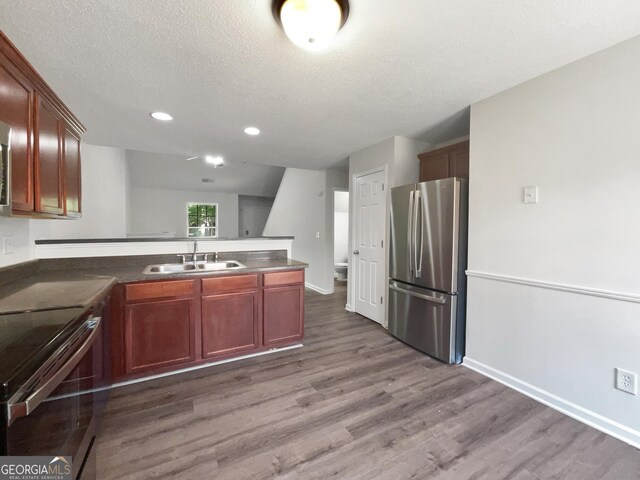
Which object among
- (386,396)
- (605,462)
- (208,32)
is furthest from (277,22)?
(605,462)

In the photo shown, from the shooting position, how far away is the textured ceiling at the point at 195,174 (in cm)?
648

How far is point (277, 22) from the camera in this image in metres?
1.47

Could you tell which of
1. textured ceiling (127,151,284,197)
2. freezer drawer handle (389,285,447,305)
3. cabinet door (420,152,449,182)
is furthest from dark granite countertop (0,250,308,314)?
textured ceiling (127,151,284,197)

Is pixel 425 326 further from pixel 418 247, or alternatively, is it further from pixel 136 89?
pixel 136 89

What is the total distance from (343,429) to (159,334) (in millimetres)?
1633

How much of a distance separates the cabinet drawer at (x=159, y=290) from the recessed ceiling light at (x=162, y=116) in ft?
5.24

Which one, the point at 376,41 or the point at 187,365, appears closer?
the point at 376,41

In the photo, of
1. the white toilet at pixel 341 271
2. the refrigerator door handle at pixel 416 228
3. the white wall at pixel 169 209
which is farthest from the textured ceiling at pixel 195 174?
the refrigerator door handle at pixel 416 228

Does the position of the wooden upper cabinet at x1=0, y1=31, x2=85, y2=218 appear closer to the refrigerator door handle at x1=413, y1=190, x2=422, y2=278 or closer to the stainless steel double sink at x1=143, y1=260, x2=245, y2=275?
the stainless steel double sink at x1=143, y1=260, x2=245, y2=275

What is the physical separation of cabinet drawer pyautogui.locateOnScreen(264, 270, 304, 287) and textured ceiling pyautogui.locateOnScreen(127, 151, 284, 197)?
4145 millimetres

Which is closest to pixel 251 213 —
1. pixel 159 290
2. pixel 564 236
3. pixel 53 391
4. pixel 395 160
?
pixel 395 160

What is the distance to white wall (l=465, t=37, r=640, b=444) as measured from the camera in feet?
5.39

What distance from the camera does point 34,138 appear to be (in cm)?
149

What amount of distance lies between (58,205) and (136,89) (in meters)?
1.06
